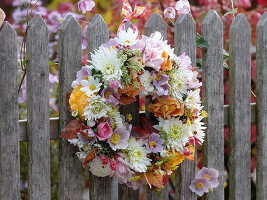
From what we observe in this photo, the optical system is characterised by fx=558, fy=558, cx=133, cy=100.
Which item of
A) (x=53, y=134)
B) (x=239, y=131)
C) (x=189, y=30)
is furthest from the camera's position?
(x=239, y=131)

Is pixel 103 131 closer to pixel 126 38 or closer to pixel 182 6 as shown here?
pixel 126 38

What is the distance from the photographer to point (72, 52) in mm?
2367

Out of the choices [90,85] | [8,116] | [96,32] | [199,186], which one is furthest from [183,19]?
[8,116]

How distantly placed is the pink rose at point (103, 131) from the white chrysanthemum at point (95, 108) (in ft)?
0.12

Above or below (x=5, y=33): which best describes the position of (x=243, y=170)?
below

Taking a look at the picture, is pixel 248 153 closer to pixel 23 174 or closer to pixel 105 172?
pixel 105 172

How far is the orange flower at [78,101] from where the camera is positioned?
220cm

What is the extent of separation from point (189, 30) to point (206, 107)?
386 millimetres

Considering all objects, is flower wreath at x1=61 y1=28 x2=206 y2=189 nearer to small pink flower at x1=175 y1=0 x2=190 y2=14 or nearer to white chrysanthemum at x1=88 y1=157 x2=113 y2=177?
white chrysanthemum at x1=88 y1=157 x2=113 y2=177

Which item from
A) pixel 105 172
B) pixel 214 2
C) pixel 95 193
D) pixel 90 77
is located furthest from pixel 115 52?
pixel 214 2

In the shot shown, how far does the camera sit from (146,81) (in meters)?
2.26

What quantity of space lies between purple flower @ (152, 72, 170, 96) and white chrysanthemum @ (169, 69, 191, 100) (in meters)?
0.03

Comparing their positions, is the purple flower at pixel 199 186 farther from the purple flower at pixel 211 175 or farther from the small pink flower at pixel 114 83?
the small pink flower at pixel 114 83

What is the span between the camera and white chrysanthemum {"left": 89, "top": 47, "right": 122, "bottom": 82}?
2184 mm
